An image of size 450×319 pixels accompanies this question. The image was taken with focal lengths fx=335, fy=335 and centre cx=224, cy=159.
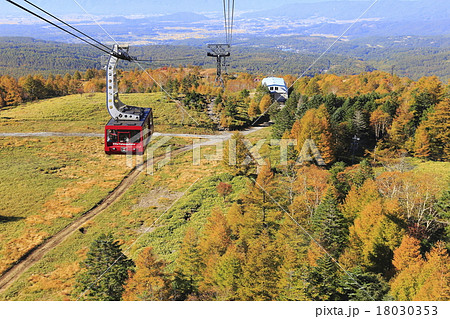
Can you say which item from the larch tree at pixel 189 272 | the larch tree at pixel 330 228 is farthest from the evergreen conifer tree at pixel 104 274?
the larch tree at pixel 330 228

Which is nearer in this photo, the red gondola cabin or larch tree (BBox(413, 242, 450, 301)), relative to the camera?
larch tree (BBox(413, 242, 450, 301))

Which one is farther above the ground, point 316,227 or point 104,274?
point 316,227

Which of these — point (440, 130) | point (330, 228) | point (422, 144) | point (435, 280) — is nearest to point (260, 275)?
point (330, 228)

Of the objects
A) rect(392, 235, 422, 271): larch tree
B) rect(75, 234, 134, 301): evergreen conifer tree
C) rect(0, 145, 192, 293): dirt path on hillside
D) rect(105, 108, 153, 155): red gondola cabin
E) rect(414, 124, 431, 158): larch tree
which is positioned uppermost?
rect(105, 108, 153, 155): red gondola cabin

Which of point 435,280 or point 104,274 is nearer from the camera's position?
point 435,280

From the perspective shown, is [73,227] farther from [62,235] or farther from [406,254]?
[406,254]

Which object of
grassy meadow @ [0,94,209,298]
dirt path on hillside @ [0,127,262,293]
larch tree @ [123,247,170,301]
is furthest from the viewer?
grassy meadow @ [0,94,209,298]

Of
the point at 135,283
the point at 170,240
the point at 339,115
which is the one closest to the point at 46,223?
the point at 170,240

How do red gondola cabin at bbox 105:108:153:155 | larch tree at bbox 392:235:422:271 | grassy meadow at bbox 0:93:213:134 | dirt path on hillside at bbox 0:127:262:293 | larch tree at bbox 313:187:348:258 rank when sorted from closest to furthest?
red gondola cabin at bbox 105:108:153:155 → larch tree at bbox 392:235:422:271 → larch tree at bbox 313:187:348:258 → dirt path on hillside at bbox 0:127:262:293 → grassy meadow at bbox 0:93:213:134

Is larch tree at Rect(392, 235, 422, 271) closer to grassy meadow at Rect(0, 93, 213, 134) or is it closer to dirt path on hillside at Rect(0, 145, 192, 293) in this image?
dirt path on hillside at Rect(0, 145, 192, 293)

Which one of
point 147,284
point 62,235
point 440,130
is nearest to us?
point 147,284

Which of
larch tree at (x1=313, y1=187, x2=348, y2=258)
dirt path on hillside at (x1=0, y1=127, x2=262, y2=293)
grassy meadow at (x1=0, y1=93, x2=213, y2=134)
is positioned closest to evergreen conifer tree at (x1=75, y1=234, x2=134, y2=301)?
dirt path on hillside at (x1=0, y1=127, x2=262, y2=293)
